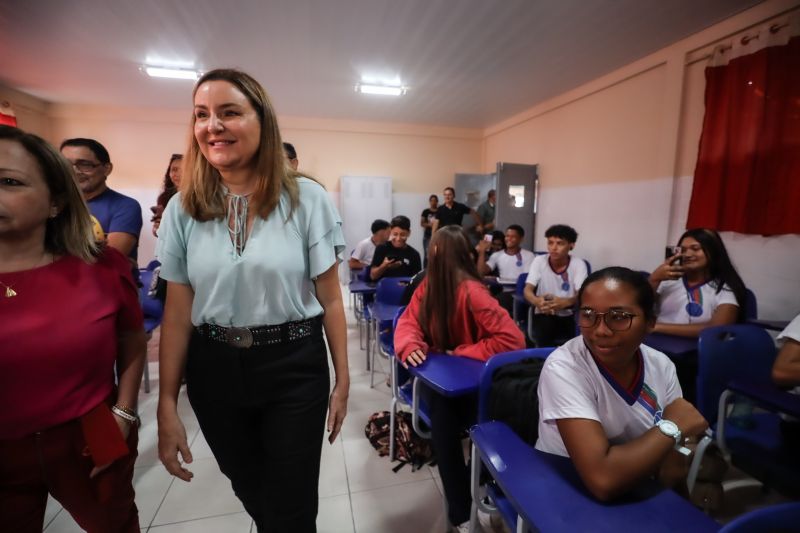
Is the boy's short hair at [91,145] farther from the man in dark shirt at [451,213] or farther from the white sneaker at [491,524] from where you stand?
the man in dark shirt at [451,213]

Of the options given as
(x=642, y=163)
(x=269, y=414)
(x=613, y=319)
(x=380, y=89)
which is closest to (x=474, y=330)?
(x=613, y=319)

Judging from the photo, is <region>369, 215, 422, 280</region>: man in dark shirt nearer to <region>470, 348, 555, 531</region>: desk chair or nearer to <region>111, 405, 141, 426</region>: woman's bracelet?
<region>470, 348, 555, 531</region>: desk chair

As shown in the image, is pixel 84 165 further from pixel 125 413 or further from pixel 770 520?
pixel 770 520

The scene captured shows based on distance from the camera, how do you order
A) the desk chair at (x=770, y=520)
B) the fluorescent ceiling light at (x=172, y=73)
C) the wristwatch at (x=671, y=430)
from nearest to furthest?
the desk chair at (x=770, y=520)
the wristwatch at (x=671, y=430)
the fluorescent ceiling light at (x=172, y=73)

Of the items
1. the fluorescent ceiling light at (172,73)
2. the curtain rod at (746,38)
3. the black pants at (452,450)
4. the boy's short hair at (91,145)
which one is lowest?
the black pants at (452,450)

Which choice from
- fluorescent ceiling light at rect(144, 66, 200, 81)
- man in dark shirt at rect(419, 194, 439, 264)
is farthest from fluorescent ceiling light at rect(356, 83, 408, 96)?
man in dark shirt at rect(419, 194, 439, 264)

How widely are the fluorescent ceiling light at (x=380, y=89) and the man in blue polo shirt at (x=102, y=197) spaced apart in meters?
4.13

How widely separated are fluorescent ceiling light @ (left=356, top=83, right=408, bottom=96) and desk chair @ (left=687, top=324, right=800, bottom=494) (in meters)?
4.87

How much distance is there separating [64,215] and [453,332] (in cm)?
151

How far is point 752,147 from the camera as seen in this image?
10.0 feet

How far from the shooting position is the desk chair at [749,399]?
1.35 m

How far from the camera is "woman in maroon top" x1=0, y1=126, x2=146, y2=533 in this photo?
2.73ft

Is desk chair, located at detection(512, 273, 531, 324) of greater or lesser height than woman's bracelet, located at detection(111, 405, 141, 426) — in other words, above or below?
below

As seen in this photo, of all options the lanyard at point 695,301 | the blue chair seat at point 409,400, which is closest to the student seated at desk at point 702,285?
the lanyard at point 695,301
